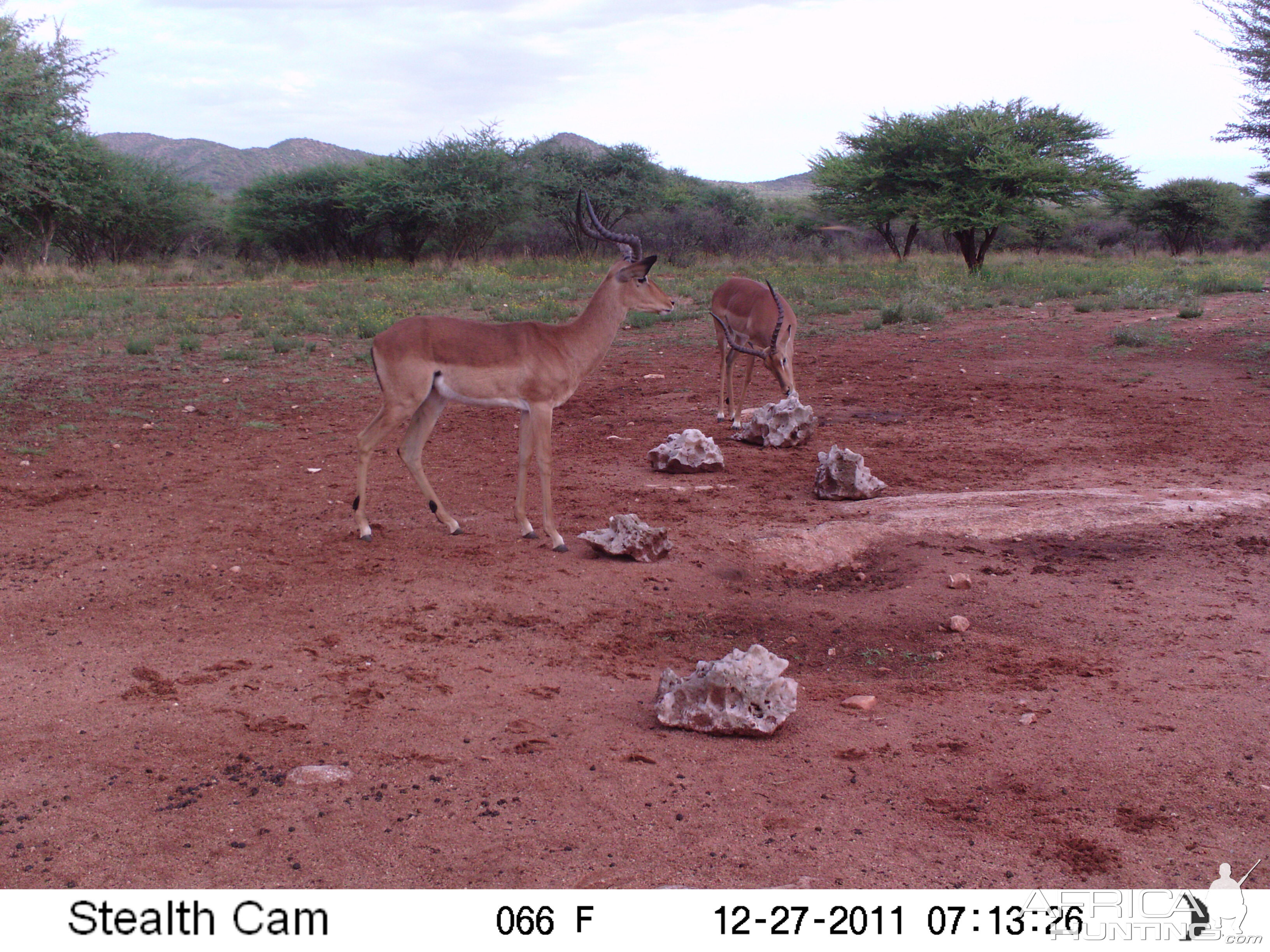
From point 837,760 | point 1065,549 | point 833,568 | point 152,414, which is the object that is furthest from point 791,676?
point 152,414

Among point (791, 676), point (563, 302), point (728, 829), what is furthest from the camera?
point (563, 302)

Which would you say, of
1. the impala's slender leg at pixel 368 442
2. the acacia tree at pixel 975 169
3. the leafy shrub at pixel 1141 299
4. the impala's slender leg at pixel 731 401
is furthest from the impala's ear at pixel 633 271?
the acacia tree at pixel 975 169

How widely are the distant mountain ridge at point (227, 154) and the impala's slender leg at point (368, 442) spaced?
9191 cm

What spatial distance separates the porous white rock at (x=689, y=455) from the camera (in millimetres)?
8438

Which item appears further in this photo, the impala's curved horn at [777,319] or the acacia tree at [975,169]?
the acacia tree at [975,169]

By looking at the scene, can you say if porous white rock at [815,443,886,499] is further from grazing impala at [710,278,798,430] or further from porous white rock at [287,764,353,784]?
porous white rock at [287,764,353,784]

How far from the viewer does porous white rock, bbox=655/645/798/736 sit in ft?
13.3

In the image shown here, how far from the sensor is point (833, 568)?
6301 mm

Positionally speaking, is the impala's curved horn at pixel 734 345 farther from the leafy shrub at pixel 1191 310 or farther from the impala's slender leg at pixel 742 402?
the leafy shrub at pixel 1191 310

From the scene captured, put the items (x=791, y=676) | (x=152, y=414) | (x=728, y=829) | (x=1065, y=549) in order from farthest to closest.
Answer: (x=152, y=414), (x=1065, y=549), (x=791, y=676), (x=728, y=829)

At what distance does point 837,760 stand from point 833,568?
2.58 m

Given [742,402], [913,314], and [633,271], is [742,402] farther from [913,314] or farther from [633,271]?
[913,314]

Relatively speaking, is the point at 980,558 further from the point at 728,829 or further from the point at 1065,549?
the point at 728,829

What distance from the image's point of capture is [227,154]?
10244 cm
